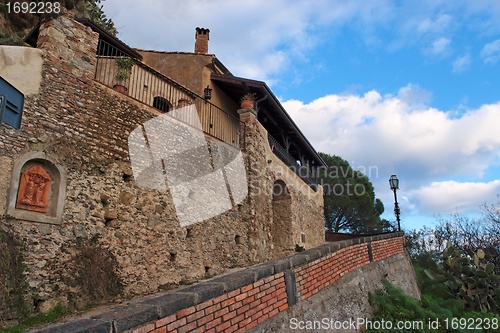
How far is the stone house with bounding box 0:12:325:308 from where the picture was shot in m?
5.15

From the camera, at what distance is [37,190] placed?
527 centimetres

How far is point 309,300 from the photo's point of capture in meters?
4.64

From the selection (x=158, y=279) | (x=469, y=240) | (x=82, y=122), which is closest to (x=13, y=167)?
(x=82, y=122)

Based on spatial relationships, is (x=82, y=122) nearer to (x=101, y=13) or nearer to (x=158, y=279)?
(x=158, y=279)

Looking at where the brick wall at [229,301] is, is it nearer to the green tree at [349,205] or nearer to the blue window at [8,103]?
the blue window at [8,103]

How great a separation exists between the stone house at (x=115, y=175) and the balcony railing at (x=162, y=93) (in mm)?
41

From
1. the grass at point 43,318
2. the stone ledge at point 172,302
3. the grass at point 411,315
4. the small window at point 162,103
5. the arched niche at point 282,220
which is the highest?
the small window at point 162,103

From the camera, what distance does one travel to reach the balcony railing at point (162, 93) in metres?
8.00

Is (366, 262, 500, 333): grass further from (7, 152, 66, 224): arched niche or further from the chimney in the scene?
the chimney

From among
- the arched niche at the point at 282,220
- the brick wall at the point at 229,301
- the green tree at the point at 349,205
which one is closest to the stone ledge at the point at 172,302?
the brick wall at the point at 229,301

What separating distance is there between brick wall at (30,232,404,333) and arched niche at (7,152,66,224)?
302cm

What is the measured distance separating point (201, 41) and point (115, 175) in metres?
9.47

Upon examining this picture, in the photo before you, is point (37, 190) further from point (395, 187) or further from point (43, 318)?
point (395, 187)

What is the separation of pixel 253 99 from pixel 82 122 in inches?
247
